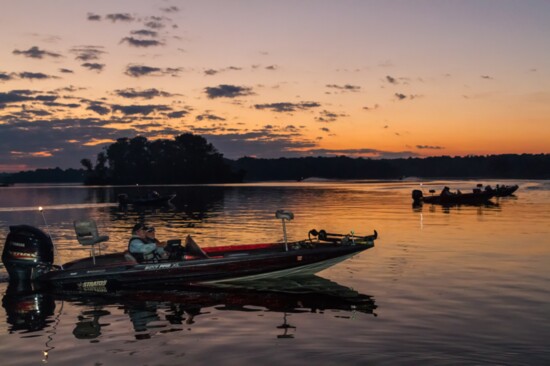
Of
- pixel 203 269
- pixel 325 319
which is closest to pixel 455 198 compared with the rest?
pixel 203 269

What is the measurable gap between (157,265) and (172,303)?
2675mm

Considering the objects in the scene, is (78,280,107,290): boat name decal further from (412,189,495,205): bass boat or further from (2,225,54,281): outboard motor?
(412,189,495,205): bass boat

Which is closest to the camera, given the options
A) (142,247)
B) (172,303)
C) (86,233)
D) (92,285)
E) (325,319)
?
(325,319)

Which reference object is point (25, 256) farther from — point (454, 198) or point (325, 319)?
point (454, 198)

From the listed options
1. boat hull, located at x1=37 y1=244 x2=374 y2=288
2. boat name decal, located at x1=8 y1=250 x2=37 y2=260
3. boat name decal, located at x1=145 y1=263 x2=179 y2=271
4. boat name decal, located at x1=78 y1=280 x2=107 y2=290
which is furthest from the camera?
boat name decal, located at x1=8 y1=250 x2=37 y2=260

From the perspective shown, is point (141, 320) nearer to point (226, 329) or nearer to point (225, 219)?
point (226, 329)

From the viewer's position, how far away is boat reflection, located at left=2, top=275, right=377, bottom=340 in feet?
52.7

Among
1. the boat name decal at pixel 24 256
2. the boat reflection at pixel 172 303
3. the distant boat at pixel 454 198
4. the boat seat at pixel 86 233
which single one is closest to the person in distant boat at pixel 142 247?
the boat seat at pixel 86 233

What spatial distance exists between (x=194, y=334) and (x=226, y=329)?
0.84 meters

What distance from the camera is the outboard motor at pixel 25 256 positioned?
70.0 feet

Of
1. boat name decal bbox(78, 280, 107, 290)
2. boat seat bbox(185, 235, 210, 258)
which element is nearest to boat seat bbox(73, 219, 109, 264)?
boat name decal bbox(78, 280, 107, 290)

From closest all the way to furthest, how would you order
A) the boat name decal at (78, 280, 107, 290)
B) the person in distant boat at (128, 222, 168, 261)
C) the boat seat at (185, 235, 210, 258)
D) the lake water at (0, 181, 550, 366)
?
the lake water at (0, 181, 550, 366), the boat name decal at (78, 280, 107, 290), the person in distant boat at (128, 222, 168, 261), the boat seat at (185, 235, 210, 258)

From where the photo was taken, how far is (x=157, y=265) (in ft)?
69.4

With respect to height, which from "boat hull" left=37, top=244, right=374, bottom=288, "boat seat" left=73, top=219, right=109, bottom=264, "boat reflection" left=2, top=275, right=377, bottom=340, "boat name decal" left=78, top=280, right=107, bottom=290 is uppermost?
"boat seat" left=73, top=219, right=109, bottom=264
